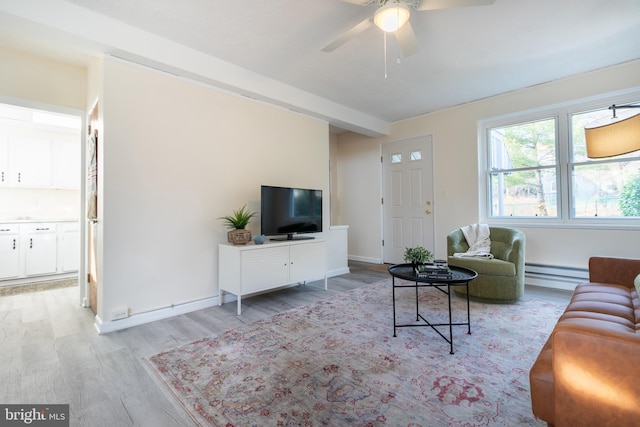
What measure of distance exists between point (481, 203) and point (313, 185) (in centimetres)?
252

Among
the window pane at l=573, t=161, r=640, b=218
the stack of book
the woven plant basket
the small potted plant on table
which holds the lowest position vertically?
the stack of book

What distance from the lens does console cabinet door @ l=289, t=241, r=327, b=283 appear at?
3486 millimetres

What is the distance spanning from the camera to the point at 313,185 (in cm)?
435

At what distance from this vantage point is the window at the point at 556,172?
343 cm

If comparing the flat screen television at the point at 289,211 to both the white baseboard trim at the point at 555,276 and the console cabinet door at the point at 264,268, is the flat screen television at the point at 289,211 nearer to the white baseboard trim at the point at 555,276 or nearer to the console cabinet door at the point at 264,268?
the console cabinet door at the point at 264,268

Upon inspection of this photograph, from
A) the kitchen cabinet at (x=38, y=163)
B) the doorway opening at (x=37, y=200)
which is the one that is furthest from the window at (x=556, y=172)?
the kitchen cabinet at (x=38, y=163)

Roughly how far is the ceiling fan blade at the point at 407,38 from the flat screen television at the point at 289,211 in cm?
193

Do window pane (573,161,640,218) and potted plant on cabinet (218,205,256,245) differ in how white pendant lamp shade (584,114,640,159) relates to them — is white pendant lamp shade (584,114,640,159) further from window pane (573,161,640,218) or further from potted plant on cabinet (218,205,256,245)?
potted plant on cabinet (218,205,256,245)

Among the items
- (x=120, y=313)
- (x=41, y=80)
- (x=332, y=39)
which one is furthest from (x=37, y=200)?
(x=332, y=39)

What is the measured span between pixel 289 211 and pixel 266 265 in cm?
77

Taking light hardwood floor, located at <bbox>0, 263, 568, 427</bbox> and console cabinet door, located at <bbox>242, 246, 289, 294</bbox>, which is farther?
console cabinet door, located at <bbox>242, 246, 289, 294</bbox>

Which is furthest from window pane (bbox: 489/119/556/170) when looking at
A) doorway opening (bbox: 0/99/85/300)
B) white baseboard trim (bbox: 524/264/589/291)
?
doorway opening (bbox: 0/99/85/300)

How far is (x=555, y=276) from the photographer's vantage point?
3750 millimetres

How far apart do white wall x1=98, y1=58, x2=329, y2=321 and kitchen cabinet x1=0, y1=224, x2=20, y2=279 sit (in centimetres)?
294
